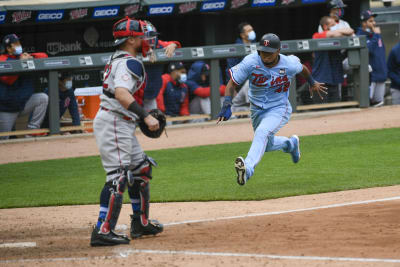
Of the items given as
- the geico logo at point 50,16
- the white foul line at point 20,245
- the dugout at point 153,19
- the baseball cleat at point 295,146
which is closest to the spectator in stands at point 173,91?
the dugout at point 153,19

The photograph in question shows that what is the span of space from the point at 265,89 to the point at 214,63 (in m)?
5.62

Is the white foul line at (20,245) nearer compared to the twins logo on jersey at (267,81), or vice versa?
the white foul line at (20,245)

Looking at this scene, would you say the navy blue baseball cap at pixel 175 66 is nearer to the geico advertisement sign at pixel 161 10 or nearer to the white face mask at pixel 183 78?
the white face mask at pixel 183 78

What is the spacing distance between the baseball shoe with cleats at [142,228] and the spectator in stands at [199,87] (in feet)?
24.7

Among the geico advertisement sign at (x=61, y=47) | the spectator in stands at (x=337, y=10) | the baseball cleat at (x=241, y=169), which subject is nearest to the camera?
the baseball cleat at (x=241, y=169)

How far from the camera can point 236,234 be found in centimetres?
564

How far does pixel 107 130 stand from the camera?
5.58 metres

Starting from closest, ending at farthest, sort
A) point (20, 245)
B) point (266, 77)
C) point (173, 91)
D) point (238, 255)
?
point (238, 255), point (20, 245), point (266, 77), point (173, 91)

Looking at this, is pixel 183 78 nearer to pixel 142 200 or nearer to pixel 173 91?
pixel 173 91

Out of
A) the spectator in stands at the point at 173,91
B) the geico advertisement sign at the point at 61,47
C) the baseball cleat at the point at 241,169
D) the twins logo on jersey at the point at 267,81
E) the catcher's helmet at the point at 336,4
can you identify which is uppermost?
the catcher's helmet at the point at 336,4

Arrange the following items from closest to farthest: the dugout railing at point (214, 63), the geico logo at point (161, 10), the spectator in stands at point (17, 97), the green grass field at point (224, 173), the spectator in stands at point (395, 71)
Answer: the green grass field at point (224, 173) < the spectator in stands at point (17, 97) < the dugout railing at point (214, 63) < the geico logo at point (161, 10) < the spectator in stands at point (395, 71)

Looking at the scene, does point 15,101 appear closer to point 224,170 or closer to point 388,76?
point 224,170

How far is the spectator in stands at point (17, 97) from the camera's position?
12.3m

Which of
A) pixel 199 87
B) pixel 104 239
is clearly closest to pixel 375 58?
pixel 199 87
